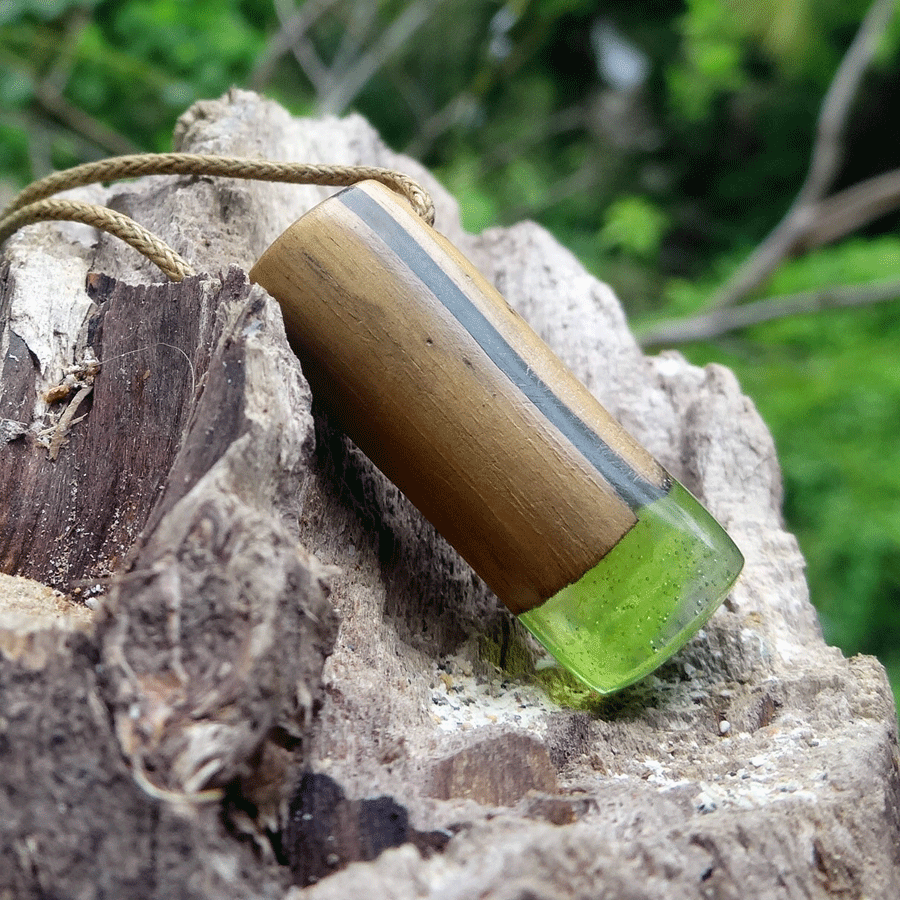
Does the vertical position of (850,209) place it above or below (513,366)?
below

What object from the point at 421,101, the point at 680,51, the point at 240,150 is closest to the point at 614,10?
the point at 680,51

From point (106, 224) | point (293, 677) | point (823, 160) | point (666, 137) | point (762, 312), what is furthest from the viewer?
point (666, 137)

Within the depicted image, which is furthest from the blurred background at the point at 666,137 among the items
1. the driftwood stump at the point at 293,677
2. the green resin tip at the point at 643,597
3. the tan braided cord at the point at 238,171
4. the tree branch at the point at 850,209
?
the tan braided cord at the point at 238,171

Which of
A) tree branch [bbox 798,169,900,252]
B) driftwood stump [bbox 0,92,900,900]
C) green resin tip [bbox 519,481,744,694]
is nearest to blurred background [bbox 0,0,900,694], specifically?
tree branch [bbox 798,169,900,252]

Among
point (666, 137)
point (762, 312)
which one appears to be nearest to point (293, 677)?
point (762, 312)

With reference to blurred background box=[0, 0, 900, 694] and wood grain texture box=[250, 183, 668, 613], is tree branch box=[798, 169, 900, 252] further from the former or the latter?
wood grain texture box=[250, 183, 668, 613]

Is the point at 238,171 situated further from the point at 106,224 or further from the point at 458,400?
the point at 458,400

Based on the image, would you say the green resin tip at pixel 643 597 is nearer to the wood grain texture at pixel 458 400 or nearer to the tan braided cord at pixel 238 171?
the wood grain texture at pixel 458 400
